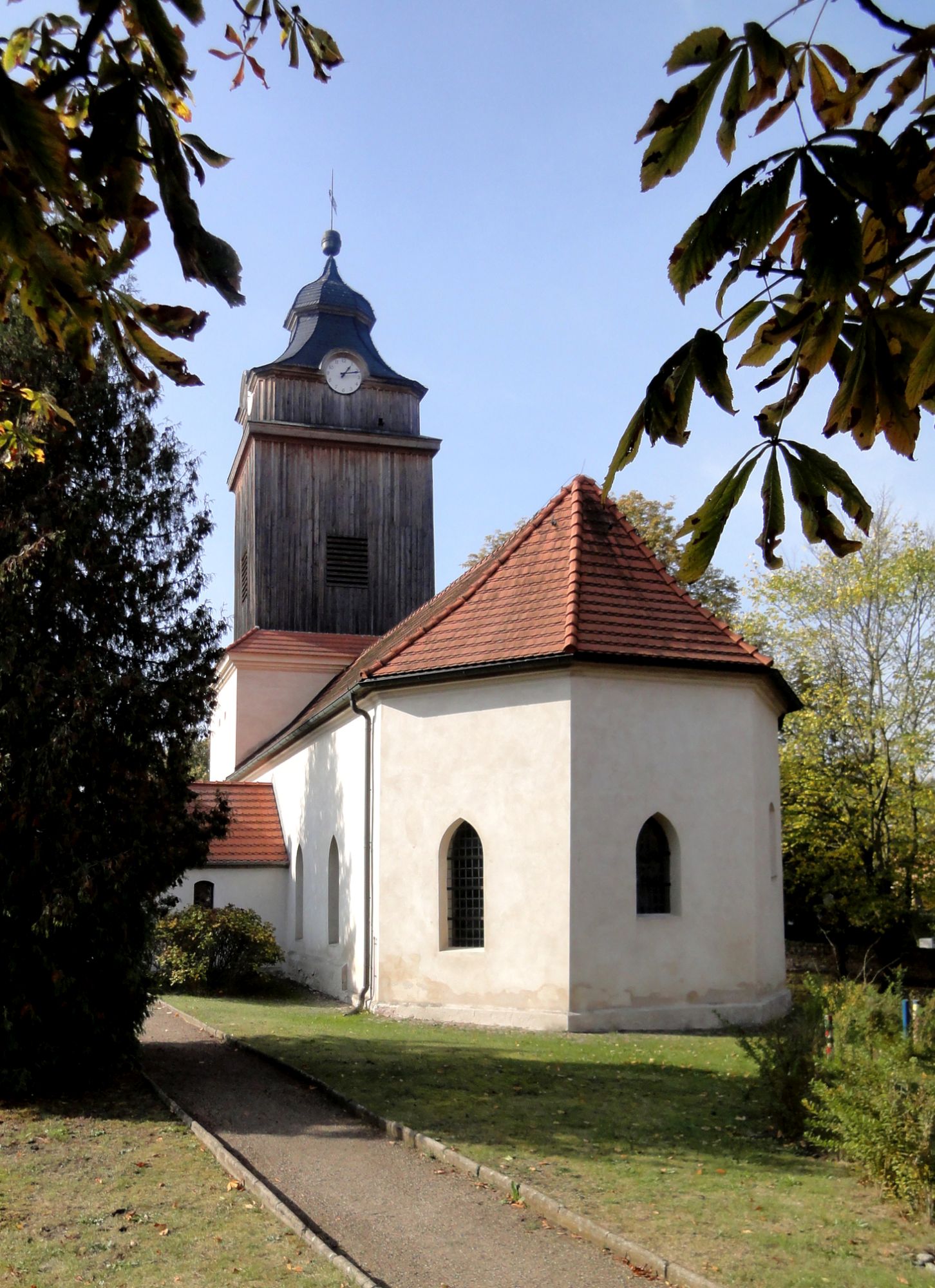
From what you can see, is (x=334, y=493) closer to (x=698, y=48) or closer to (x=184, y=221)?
(x=184, y=221)

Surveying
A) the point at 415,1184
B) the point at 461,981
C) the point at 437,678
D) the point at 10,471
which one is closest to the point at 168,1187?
the point at 415,1184

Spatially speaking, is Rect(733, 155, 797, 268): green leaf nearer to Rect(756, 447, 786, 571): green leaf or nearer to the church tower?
Rect(756, 447, 786, 571): green leaf

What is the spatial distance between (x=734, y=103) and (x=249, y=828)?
24.7 metres

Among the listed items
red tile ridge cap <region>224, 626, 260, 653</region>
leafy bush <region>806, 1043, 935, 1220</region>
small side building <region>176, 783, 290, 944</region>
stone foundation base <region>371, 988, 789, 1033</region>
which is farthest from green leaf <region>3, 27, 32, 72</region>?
red tile ridge cap <region>224, 626, 260, 653</region>

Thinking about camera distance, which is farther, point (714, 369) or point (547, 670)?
point (547, 670)

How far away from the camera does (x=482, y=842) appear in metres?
16.4

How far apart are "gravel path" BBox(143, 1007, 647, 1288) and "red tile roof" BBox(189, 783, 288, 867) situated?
13.3 m

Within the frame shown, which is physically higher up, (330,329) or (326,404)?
(330,329)

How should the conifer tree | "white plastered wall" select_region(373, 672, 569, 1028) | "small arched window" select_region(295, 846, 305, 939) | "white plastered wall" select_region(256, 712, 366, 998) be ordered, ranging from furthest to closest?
"small arched window" select_region(295, 846, 305, 939) < "white plastered wall" select_region(256, 712, 366, 998) < "white plastered wall" select_region(373, 672, 569, 1028) < the conifer tree

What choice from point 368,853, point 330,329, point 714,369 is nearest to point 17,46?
point 714,369

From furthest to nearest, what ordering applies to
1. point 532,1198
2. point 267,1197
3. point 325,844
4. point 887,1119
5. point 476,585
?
point 325,844, point 476,585, point 267,1197, point 532,1198, point 887,1119

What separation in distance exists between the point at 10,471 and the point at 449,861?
8.49 m

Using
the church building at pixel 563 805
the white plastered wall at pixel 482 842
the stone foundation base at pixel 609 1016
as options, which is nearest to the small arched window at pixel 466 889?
the church building at pixel 563 805

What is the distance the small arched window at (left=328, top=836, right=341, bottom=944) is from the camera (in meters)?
20.5
